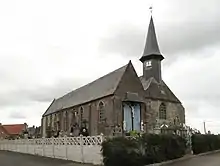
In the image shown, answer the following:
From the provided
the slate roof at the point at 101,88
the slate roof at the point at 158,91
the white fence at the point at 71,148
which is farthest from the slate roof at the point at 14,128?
the white fence at the point at 71,148

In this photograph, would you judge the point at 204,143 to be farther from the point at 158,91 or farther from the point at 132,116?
the point at 158,91

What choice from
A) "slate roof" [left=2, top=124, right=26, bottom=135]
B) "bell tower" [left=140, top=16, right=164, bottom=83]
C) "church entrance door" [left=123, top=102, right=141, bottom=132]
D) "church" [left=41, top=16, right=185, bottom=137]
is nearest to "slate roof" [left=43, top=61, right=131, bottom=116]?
"church" [left=41, top=16, right=185, bottom=137]

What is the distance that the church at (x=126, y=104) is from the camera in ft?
112

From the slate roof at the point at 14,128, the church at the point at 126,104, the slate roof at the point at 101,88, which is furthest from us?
the slate roof at the point at 14,128

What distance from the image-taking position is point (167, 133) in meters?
21.1

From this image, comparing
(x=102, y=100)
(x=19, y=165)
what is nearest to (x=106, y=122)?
(x=102, y=100)

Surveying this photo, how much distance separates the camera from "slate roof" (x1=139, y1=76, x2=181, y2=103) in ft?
146

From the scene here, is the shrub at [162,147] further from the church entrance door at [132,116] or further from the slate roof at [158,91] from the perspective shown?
the slate roof at [158,91]

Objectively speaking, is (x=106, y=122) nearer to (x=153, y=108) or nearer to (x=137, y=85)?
(x=137, y=85)

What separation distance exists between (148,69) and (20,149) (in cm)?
1994

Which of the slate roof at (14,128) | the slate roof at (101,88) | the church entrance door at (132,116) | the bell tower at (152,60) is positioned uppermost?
the bell tower at (152,60)

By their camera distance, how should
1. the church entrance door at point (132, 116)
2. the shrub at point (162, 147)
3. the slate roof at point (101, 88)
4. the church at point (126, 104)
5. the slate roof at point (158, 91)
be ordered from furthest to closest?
the slate roof at point (158, 91) < the slate roof at point (101, 88) < the church entrance door at point (132, 116) < the church at point (126, 104) < the shrub at point (162, 147)

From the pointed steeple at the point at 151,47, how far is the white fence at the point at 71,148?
21375mm

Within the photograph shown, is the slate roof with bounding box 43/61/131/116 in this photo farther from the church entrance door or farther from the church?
the church entrance door
